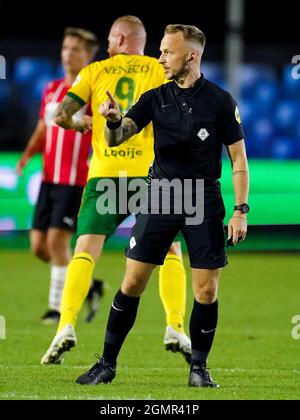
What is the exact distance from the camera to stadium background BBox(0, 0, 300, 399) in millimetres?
15630

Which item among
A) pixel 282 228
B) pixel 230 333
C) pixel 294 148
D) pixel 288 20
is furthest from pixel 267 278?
pixel 288 20

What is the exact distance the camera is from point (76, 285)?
24.1 ft

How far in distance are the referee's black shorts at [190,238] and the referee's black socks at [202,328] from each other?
259mm

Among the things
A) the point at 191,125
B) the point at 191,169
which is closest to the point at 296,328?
the point at 191,169

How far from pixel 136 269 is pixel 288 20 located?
613 inches

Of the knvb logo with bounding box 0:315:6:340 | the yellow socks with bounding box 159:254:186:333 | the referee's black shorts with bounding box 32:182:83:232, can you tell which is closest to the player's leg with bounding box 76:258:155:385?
the yellow socks with bounding box 159:254:186:333

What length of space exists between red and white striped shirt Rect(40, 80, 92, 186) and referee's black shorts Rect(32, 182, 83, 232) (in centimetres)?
6

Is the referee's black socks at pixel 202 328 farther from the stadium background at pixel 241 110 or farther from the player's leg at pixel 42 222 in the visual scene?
the stadium background at pixel 241 110

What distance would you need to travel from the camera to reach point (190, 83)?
6.38 metres

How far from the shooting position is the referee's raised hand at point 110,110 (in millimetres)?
5969

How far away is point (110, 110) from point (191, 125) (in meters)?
0.53

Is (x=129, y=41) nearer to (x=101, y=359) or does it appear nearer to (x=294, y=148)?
(x=101, y=359)

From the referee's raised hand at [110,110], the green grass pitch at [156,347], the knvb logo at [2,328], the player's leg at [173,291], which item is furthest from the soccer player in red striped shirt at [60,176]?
the referee's raised hand at [110,110]

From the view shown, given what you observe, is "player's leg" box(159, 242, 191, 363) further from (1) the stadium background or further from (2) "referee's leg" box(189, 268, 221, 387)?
(1) the stadium background
